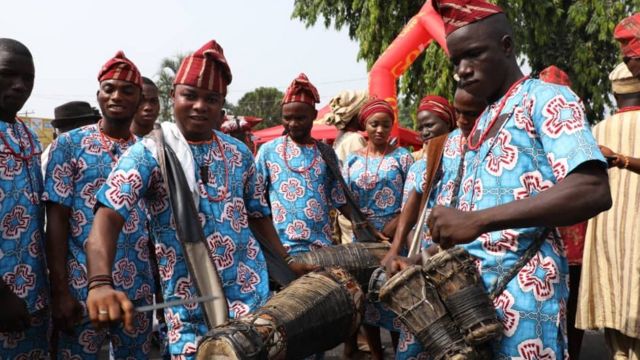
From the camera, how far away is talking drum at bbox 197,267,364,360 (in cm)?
269

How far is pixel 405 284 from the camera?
2.46m

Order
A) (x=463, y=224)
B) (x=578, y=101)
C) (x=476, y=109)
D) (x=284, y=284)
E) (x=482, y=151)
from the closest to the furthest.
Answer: (x=463, y=224) → (x=578, y=101) → (x=482, y=151) → (x=284, y=284) → (x=476, y=109)

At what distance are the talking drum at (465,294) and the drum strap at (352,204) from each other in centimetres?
333

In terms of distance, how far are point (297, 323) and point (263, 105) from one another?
6152 cm

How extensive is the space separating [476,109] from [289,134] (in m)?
2.49

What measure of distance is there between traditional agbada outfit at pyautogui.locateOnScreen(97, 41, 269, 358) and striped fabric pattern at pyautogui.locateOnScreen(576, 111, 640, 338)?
8.12 feet

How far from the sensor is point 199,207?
124 inches

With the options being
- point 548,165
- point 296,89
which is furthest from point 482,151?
point 296,89

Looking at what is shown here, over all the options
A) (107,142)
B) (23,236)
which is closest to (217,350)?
(23,236)

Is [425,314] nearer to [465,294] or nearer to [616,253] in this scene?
[465,294]

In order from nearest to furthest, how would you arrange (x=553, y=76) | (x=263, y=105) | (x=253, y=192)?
1. (x=253, y=192)
2. (x=553, y=76)
3. (x=263, y=105)

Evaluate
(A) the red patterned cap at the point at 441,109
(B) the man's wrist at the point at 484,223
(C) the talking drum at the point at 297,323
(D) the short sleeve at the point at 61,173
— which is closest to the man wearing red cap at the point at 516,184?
(B) the man's wrist at the point at 484,223

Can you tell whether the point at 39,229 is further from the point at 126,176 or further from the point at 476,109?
the point at 476,109

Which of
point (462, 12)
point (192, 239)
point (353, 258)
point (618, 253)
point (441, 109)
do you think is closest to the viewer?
point (462, 12)
